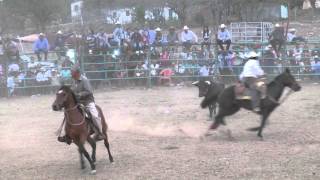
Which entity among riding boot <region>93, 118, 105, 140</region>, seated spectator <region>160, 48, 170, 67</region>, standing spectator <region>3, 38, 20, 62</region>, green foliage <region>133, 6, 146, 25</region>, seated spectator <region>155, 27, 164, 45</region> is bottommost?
riding boot <region>93, 118, 105, 140</region>

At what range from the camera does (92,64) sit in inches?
883

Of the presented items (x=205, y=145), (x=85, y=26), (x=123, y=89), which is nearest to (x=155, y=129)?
(x=205, y=145)

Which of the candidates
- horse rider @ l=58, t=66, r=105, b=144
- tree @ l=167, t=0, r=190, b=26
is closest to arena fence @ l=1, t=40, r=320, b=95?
horse rider @ l=58, t=66, r=105, b=144

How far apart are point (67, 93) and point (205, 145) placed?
10.7 feet

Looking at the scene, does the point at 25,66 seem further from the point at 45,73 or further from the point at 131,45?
the point at 131,45

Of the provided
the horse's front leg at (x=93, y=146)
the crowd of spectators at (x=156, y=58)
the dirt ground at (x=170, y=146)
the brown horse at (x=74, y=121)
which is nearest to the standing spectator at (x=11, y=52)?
the crowd of spectators at (x=156, y=58)

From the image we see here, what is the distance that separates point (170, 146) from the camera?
11.5m

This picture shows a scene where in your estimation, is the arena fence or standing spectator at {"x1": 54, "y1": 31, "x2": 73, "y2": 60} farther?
standing spectator at {"x1": 54, "y1": 31, "x2": 73, "y2": 60}

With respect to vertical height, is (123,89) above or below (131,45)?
below

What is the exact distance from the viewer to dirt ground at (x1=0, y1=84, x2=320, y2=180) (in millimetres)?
9398

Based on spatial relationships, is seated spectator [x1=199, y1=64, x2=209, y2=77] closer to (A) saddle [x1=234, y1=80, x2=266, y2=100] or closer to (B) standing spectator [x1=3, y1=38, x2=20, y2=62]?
(B) standing spectator [x1=3, y1=38, x2=20, y2=62]

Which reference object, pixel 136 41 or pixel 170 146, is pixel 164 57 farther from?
pixel 170 146

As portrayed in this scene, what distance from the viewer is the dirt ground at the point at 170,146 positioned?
9.40 meters

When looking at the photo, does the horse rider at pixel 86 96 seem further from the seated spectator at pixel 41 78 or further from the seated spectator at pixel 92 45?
the seated spectator at pixel 92 45
